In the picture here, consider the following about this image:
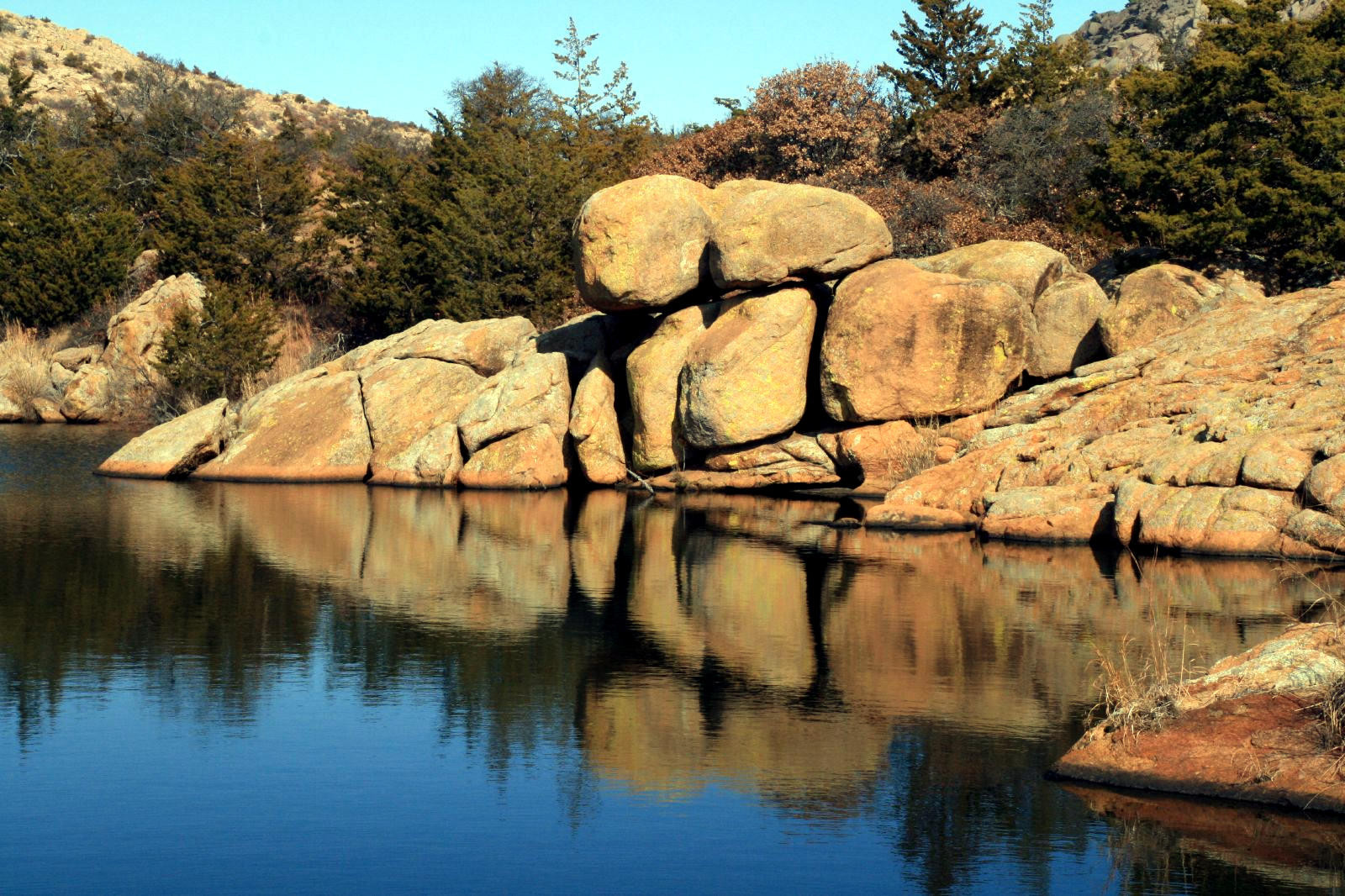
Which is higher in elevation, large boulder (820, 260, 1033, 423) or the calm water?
large boulder (820, 260, 1033, 423)

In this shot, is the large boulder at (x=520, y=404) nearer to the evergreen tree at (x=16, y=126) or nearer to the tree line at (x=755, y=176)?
the tree line at (x=755, y=176)

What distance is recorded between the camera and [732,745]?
10.8 meters

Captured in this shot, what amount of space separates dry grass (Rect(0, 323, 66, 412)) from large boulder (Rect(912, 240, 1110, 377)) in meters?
25.5

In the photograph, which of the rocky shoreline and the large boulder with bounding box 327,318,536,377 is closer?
the rocky shoreline

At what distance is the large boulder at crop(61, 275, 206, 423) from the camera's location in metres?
38.2

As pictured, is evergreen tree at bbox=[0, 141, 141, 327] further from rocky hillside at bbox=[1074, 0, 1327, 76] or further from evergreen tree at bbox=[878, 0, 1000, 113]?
rocky hillside at bbox=[1074, 0, 1327, 76]

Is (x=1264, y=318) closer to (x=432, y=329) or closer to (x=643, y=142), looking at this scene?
(x=432, y=329)

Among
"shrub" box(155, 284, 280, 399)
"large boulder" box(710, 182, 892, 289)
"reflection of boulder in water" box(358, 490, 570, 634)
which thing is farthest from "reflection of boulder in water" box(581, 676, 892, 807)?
"shrub" box(155, 284, 280, 399)

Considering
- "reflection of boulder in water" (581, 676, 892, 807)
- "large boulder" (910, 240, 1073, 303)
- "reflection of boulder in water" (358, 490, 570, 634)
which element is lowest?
"reflection of boulder in water" (581, 676, 892, 807)

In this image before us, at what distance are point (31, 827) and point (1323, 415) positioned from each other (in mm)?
16913

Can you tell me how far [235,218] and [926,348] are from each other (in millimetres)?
25882

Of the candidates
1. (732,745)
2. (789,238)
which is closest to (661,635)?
(732,745)

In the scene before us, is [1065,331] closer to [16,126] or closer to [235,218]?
[235,218]

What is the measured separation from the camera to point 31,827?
28.8 ft
